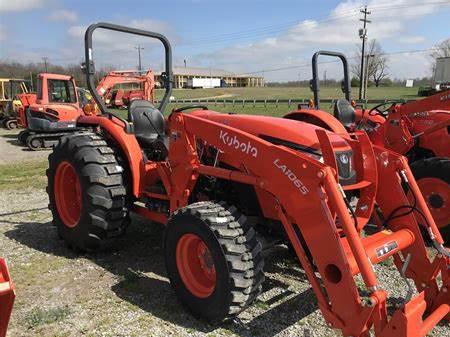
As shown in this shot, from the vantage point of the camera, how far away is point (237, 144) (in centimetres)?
354

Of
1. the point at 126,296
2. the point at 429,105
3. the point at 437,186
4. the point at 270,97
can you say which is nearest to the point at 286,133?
the point at 126,296

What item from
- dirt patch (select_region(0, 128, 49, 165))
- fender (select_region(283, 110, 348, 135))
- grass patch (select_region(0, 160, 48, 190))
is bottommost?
dirt patch (select_region(0, 128, 49, 165))

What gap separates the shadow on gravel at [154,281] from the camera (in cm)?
352

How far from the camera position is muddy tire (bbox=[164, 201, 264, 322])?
327 centimetres

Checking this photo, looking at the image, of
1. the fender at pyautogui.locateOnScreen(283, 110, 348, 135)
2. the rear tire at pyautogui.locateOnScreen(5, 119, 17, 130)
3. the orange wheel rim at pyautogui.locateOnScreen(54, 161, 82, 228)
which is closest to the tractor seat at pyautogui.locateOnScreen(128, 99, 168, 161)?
the orange wheel rim at pyautogui.locateOnScreen(54, 161, 82, 228)

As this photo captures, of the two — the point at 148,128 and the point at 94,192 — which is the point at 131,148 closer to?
the point at 148,128

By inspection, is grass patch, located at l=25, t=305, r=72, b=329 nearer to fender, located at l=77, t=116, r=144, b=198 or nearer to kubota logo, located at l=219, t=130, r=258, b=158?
fender, located at l=77, t=116, r=144, b=198

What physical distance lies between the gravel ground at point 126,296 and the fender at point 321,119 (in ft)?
4.61

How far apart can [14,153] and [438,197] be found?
12.8 m

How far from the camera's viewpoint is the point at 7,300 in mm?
2432

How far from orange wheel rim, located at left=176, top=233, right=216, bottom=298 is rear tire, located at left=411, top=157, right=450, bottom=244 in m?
3.14

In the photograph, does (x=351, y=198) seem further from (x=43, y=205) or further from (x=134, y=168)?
(x=43, y=205)

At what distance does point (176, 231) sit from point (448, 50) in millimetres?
79641

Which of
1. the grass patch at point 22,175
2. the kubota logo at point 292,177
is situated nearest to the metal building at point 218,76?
the grass patch at point 22,175
